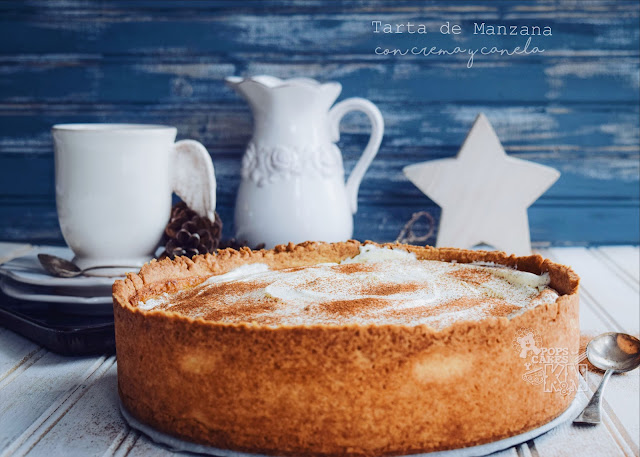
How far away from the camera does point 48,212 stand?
194cm

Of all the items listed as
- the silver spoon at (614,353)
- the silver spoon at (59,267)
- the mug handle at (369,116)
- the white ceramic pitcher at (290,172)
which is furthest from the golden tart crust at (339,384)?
the mug handle at (369,116)

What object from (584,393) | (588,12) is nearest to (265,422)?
(584,393)

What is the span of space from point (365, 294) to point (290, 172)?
658 mm

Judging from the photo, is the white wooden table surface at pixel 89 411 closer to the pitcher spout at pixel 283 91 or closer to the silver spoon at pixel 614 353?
the silver spoon at pixel 614 353

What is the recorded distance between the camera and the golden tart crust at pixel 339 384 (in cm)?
75

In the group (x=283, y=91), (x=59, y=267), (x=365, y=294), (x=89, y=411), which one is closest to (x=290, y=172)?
(x=283, y=91)

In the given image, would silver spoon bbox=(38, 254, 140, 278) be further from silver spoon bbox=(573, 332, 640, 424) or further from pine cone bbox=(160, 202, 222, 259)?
silver spoon bbox=(573, 332, 640, 424)

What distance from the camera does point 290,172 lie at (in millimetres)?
1583

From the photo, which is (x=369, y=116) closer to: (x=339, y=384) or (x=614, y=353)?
(x=614, y=353)

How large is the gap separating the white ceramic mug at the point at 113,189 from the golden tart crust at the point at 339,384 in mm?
605

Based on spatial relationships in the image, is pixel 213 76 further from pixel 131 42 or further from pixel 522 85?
pixel 522 85

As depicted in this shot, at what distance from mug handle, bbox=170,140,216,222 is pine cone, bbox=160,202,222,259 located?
2 cm

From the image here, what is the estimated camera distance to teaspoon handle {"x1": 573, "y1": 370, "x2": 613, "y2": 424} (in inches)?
34.2

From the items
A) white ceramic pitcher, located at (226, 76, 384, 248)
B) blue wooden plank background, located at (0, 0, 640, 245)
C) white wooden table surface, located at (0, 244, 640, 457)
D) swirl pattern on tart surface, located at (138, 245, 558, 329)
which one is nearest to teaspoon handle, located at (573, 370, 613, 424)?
white wooden table surface, located at (0, 244, 640, 457)
